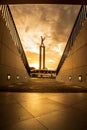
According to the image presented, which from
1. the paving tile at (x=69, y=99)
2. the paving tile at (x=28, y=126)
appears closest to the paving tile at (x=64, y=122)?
the paving tile at (x=28, y=126)

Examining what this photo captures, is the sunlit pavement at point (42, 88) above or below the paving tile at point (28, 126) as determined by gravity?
above

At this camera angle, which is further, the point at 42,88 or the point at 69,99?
the point at 42,88

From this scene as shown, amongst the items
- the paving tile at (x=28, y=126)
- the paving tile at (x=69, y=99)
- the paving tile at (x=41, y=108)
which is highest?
the paving tile at (x=69, y=99)

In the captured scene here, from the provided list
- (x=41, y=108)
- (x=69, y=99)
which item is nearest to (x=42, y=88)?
(x=69, y=99)

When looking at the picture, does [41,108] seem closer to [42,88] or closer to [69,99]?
[69,99]

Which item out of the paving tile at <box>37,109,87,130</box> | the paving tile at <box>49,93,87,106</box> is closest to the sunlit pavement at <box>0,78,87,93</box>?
the paving tile at <box>49,93,87,106</box>

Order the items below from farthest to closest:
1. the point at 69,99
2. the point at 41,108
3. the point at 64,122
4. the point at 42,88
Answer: the point at 42,88 < the point at 69,99 < the point at 41,108 < the point at 64,122

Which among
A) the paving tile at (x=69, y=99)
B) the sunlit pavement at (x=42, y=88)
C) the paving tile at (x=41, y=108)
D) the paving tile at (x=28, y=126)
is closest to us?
the paving tile at (x=28, y=126)

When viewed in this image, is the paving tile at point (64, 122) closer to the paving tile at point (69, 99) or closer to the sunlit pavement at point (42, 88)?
the paving tile at point (69, 99)

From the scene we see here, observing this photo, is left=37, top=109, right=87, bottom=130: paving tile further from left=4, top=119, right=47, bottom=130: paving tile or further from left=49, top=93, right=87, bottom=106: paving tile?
left=49, top=93, right=87, bottom=106: paving tile

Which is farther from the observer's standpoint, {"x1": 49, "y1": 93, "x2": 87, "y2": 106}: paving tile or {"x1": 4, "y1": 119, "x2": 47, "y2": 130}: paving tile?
{"x1": 49, "y1": 93, "x2": 87, "y2": 106}: paving tile

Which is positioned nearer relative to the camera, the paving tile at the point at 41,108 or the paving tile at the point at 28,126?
the paving tile at the point at 28,126

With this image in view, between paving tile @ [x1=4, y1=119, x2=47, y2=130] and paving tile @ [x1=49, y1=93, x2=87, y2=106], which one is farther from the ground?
paving tile @ [x1=49, y1=93, x2=87, y2=106]

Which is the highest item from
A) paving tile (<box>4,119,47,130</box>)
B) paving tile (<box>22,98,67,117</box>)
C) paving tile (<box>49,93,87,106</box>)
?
paving tile (<box>49,93,87,106</box>)
